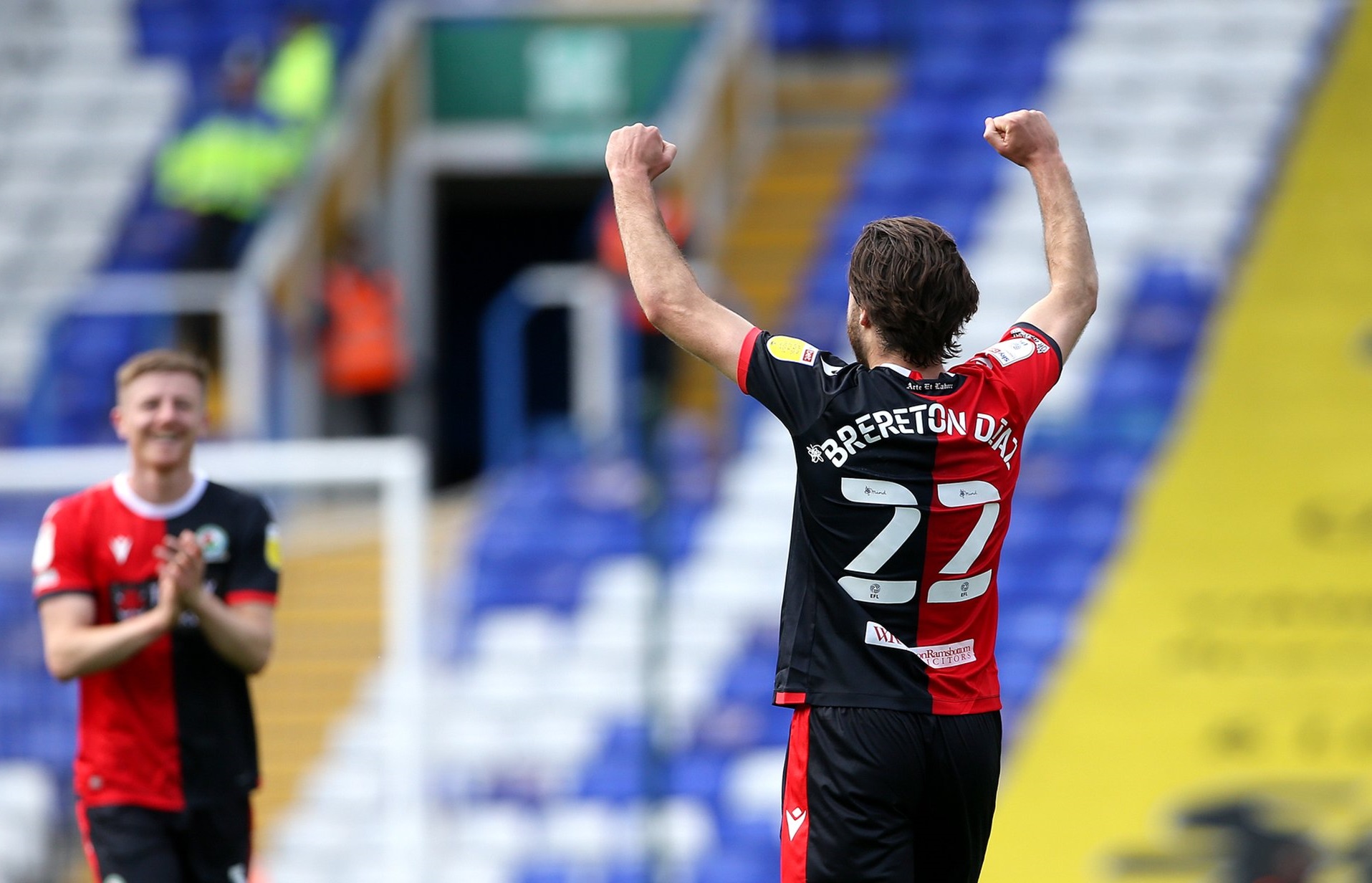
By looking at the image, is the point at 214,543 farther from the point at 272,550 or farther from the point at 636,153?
the point at 636,153

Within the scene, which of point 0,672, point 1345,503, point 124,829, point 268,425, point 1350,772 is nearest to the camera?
point 124,829

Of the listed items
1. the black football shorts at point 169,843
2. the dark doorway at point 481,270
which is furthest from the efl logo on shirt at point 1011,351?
the dark doorway at point 481,270

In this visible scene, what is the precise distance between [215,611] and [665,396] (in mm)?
5553

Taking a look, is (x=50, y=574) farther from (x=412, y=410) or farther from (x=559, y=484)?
(x=412, y=410)

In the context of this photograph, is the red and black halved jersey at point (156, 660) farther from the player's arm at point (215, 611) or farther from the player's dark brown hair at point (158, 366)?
the player's dark brown hair at point (158, 366)

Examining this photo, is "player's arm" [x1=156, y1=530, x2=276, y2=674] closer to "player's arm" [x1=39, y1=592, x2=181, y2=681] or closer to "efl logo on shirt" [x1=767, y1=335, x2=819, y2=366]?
"player's arm" [x1=39, y1=592, x2=181, y2=681]

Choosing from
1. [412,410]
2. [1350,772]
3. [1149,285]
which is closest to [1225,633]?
[1350,772]

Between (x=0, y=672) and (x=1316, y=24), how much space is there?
928 cm

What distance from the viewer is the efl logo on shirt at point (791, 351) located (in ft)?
10.8

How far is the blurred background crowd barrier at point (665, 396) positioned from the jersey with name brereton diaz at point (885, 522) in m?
3.92

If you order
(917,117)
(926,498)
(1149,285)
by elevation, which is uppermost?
(917,117)

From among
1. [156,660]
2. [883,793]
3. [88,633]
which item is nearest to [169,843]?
[156,660]

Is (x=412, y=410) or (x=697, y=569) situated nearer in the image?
(x=697, y=569)

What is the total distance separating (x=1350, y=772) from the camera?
8.08 metres
